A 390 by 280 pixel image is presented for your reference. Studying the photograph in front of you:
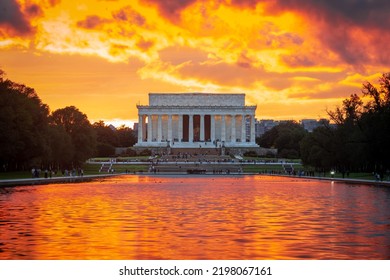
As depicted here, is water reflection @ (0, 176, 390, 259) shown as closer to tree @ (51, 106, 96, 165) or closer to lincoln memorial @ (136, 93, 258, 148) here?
tree @ (51, 106, 96, 165)

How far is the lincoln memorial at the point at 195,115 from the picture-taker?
185 meters

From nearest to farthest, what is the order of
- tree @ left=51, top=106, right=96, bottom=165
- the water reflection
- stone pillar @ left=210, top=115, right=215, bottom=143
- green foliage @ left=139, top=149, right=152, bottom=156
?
the water reflection < tree @ left=51, top=106, right=96, bottom=165 < green foliage @ left=139, top=149, right=152, bottom=156 < stone pillar @ left=210, top=115, right=215, bottom=143

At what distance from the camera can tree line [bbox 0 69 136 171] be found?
7569 centimetres

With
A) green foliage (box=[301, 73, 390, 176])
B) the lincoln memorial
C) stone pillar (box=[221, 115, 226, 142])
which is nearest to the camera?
green foliage (box=[301, 73, 390, 176])

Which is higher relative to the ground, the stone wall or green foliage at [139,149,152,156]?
the stone wall

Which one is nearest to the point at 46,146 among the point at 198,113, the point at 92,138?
the point at 92,138

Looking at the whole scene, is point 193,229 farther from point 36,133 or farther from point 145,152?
point 145,152

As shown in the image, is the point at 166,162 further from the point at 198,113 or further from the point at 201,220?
the point at 201,220

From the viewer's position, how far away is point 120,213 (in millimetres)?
30406

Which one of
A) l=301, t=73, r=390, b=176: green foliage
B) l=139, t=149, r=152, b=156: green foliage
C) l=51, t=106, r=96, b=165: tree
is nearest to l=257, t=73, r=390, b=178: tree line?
l=301, t=73, r=390, b=176: green foliage

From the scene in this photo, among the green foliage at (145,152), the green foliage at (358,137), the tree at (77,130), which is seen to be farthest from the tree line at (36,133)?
the green foliage at (145,152)

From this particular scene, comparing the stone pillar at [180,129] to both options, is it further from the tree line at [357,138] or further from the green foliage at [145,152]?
the tree line at [357,138]
